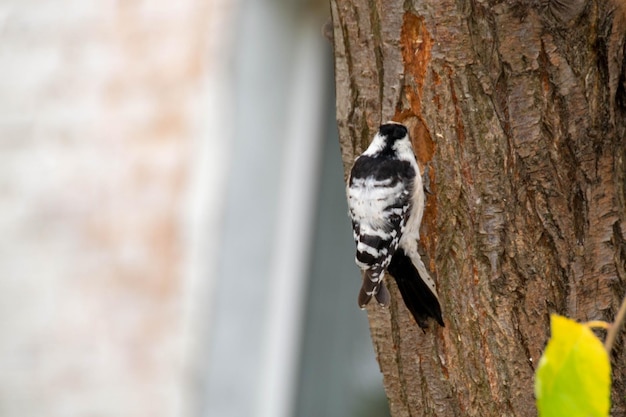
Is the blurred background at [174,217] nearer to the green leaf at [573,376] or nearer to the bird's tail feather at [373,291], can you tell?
the bird's tail feather at [373,291]

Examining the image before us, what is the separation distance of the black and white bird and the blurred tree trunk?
0.34ft

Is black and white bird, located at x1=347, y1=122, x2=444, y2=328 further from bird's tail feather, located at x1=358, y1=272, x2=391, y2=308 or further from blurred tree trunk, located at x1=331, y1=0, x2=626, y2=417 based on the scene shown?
blurred tree trunk, located at x1=331, y1=0, x2=626, y2=417

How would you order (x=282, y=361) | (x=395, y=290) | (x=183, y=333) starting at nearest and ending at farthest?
(x=395, y=290)
(x=183, y=333)
(x=282, y=361)

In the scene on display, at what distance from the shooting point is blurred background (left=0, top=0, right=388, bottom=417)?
185 inches

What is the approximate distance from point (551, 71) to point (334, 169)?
2980 millimetres

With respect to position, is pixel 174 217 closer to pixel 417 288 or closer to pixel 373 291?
pixel 373 291

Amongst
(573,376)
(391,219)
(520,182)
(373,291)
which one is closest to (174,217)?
(391,219)

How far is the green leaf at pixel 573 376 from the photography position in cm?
137

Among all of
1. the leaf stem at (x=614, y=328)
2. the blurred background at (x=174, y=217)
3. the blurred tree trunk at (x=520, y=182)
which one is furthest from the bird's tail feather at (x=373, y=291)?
the blurred background at (x=174, y=217)

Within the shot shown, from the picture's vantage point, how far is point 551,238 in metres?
Answer: 2.28

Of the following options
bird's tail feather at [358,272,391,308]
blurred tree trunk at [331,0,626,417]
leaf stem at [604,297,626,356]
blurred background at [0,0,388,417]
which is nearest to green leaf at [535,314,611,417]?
leaf stem at [604,297,626,356]

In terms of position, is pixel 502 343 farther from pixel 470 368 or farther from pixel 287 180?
pixel 287 180

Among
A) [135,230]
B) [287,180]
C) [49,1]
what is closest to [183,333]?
[135,230]

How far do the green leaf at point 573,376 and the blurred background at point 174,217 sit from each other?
334cm
